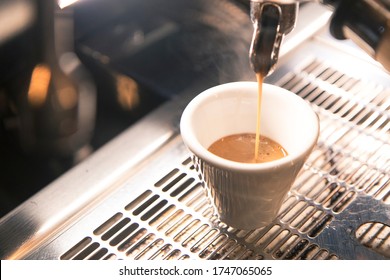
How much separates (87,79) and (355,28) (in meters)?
0.45

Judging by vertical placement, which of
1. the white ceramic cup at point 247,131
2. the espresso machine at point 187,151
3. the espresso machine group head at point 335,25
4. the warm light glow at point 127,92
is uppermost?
the espresso machine group head at point 335,25

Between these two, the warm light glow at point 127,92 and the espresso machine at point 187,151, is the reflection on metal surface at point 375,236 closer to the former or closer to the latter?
the espresso machine at point 187,151

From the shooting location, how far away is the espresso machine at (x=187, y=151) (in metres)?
0.58

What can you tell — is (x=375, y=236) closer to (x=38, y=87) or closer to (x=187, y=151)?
(x=187, y=151)

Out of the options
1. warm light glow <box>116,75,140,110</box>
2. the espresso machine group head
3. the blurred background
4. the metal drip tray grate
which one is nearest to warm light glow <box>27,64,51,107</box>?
the blurred background

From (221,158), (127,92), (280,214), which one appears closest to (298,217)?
(280,214)

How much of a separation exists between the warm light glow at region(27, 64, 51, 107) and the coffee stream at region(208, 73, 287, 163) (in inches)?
12.8

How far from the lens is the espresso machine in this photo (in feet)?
1.90

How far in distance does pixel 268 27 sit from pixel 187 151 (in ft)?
0.74

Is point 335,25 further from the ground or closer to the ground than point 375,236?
further from the ground

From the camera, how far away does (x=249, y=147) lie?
61 centimetres

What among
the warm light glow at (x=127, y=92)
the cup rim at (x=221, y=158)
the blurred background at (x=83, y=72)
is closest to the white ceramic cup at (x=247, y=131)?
the cup rim at (x=221, y=158)

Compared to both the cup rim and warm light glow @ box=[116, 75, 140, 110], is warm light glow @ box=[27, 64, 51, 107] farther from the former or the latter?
the cup rim

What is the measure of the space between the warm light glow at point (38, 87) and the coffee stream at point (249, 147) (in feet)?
1.07
